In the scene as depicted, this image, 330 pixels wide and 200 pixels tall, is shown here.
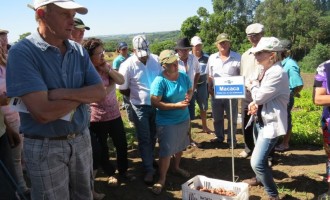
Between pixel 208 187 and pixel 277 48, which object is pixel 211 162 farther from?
pixel 277 48

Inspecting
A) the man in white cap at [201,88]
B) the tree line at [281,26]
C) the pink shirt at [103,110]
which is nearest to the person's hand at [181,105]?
the pink shirt at [103,110]

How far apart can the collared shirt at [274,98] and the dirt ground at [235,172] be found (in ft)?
3.62

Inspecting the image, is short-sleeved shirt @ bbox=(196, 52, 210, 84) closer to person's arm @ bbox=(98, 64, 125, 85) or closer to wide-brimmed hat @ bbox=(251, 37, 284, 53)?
wide-brimmed hat @ bbox=(251, 37, 284, 53)

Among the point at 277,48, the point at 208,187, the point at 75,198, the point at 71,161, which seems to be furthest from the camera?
the point at 208,187

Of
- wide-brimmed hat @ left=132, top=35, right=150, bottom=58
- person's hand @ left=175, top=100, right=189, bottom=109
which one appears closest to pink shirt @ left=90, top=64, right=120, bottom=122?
wide-brimmed hat @ left=132, top=35, right=150, bottom=58

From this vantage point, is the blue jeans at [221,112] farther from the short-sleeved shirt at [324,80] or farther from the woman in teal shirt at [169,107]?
the short-sleeved shirt at [324,80]

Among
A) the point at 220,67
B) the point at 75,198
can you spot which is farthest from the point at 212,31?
the point at 75,198

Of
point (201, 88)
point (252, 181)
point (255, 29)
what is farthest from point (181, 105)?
point (201, 88)

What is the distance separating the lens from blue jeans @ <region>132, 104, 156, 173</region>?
4758 mm

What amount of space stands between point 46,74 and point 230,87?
8.95ft

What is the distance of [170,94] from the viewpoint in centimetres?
440

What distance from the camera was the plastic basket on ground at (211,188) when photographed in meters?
3.63

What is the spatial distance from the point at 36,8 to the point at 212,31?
45.2 metres

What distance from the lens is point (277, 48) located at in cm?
370
